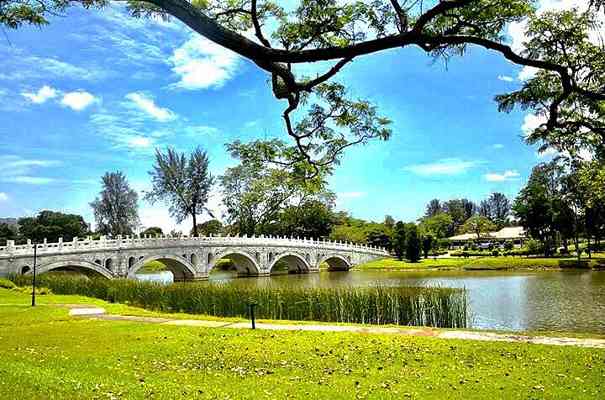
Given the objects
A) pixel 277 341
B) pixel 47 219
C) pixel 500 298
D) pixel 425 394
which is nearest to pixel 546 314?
pixel 500 298

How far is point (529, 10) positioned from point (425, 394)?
4.52 metres

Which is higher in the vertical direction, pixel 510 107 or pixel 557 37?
pixel 557 37

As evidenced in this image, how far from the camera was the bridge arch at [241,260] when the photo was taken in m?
41.4

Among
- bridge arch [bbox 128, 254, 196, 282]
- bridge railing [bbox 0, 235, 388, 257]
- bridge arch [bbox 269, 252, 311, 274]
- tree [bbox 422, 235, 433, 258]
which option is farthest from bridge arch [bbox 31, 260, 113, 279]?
tree [bbox 422, 235, 433, 258]

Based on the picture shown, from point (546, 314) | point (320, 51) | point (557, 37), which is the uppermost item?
point (557, 37)

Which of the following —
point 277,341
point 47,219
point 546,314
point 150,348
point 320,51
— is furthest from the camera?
point 47,219

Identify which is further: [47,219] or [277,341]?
[47,219]

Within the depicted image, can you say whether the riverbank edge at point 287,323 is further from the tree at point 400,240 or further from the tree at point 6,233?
the tree at point 6,233

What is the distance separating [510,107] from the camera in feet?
22.3

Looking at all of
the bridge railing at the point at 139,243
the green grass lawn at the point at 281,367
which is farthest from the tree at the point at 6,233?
the green grass lawn at the point at 281,367

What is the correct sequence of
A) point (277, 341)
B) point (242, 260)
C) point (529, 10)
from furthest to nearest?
1. point (242, 260)
2. point (277, 341)
3. point (529, 10)

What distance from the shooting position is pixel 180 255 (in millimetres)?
39062

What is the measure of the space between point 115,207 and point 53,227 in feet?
38.6

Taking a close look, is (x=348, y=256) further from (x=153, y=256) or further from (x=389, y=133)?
(x=389, y=133)
